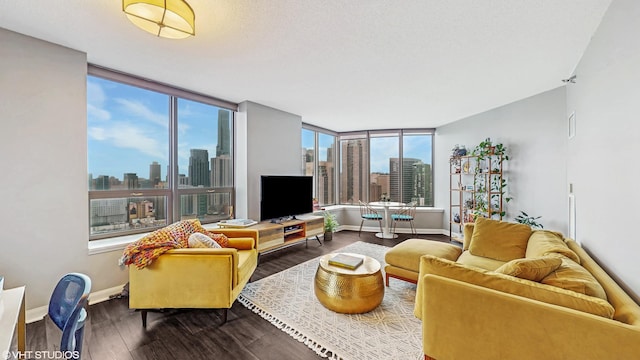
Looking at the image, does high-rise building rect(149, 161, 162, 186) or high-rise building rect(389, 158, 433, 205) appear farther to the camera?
high-rise building rect(389, 158, 433, 205)

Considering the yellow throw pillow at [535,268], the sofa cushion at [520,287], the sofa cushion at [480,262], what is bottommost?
the sofa cushion at [480,262]

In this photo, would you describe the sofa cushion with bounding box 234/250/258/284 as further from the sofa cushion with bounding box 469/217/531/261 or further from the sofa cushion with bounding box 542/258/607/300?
the sofa cushion with bounding box 469/217/531/261

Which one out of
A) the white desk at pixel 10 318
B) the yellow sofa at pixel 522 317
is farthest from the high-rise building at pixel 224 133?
the yellow sofa at pixel 522 317

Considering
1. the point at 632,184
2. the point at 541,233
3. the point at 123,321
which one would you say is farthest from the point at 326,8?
the point at 123,321

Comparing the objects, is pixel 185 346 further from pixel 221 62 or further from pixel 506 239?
pixel 506 239

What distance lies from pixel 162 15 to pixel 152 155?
2313mm

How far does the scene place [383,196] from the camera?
20.7 feet

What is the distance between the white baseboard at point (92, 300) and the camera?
2.22 metres

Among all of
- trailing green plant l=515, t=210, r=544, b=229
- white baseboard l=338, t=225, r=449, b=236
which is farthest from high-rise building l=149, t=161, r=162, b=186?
trailing green plant l=515, t=210, r=544, b=229

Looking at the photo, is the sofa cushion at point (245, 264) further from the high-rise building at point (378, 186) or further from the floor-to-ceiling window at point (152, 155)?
the high-rise building at point (378, 186)

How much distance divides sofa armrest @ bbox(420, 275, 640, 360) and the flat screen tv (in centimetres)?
284

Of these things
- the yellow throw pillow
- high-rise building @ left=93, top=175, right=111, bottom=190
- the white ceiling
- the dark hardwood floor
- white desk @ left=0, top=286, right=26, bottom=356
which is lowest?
the dark hardwood floor

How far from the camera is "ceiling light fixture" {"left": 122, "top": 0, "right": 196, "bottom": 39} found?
1494mm

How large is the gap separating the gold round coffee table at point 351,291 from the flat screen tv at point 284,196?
6.16 ft
